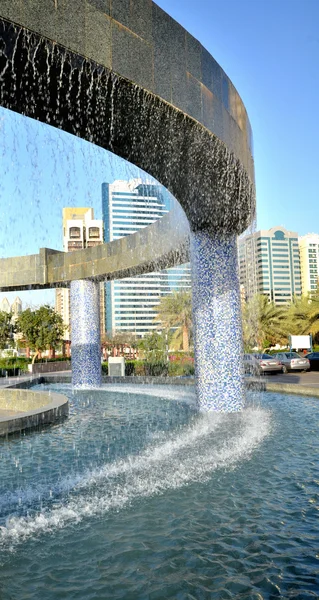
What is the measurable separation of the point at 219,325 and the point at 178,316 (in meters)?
25.8

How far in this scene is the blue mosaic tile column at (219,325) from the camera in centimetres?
990

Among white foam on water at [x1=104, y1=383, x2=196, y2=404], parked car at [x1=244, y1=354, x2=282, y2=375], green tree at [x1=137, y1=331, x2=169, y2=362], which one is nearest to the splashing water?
white foam on water at [x1=104, y1=383, x2=196, y2=404]

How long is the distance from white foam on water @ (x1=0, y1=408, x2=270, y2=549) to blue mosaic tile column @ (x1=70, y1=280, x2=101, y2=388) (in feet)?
32.8

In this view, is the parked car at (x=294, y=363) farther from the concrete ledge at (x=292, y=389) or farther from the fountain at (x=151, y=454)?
the fountain at (x=151, y=454)

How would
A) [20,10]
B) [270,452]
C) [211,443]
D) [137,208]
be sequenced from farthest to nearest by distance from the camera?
1. [137,208]
2. [211,443]
3. [270,452]
4. [20,10]

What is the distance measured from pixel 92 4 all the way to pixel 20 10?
766 mm

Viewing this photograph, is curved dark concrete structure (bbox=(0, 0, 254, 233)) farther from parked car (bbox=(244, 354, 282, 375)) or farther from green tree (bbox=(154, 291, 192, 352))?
green tree (bbox=(154, 291, 192, 352))

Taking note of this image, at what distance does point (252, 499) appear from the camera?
4371mm

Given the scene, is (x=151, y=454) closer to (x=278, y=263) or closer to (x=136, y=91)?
(x=136, y=91)

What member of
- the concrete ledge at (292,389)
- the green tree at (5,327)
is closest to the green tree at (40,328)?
the green tree at (5,327)

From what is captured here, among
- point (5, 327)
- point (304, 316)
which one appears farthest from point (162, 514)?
point (5, 327)

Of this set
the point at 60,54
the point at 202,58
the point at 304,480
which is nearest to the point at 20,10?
the point at 60,54

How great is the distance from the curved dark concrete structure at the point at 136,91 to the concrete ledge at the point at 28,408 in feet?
14.3

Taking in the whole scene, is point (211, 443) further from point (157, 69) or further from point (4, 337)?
point (4, 337)
